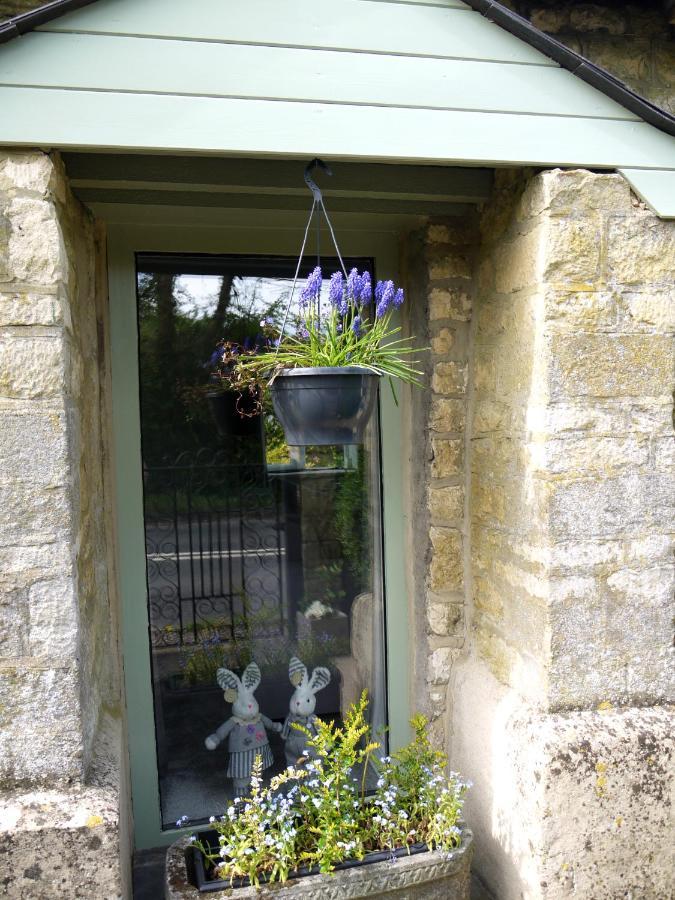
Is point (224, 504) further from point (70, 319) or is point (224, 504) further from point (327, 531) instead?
point (70, 319)

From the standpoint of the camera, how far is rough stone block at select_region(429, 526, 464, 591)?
2.80 meters

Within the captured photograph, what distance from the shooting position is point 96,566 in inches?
96.9

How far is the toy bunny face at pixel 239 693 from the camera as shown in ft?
9.30

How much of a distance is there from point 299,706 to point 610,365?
5.91ft

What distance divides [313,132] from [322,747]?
1.91 meters

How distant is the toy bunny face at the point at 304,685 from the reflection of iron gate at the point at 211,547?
0.56 ft

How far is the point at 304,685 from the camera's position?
2.91 metres

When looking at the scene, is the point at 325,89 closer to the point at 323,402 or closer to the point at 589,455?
the point at 323,402

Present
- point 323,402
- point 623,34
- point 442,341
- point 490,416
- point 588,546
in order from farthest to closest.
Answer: point 623,34 < point 442,341 < point 490,416 < point 588,546 < point 323,402

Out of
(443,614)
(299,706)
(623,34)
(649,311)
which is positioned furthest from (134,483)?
(623,34)

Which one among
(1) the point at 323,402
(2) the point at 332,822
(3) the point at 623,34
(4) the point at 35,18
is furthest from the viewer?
(3) the point at 623,34

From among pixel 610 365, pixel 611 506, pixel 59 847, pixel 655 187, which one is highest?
pixel 655 187

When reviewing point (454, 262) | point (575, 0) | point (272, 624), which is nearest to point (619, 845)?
point (272, 624)

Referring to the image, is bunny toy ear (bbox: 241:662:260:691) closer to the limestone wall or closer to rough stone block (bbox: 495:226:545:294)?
rough stone block (bbox: 495:226:545:294)
